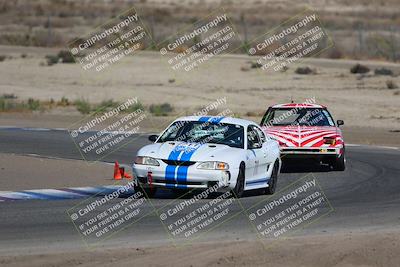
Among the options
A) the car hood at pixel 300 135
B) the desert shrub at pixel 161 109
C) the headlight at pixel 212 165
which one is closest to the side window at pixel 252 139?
the headlight at pixel 212 165

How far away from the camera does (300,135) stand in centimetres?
2209

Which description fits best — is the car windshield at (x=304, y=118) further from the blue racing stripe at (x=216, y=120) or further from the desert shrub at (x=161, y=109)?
the desert shrub at (x=161, y=109)

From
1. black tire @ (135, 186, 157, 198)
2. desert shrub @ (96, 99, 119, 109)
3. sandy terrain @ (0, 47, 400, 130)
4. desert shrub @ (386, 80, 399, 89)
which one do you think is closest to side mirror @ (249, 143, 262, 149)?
Result: black tire @ (135, 186, 157, 198)

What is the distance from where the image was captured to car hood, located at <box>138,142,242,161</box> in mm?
16641

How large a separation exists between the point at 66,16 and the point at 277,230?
76330 millimetres

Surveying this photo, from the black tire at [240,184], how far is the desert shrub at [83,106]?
69.3 ft

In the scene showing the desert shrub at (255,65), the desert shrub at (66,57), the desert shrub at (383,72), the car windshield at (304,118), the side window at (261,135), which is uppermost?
the side window at (261,135)

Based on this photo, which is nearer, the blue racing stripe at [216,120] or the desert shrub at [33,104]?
the blue racing stripe at [216,120]

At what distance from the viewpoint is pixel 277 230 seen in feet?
46.6

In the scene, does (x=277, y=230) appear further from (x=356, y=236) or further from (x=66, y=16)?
(x=66, y=16)

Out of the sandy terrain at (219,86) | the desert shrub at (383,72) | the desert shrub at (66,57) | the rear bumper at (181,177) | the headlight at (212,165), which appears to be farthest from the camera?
the desert shrub at (66,57)

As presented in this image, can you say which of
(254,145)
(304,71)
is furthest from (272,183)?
(304,71)

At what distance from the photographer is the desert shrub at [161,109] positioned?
37.9 m

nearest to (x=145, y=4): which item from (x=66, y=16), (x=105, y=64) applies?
(x=66, y=16)
